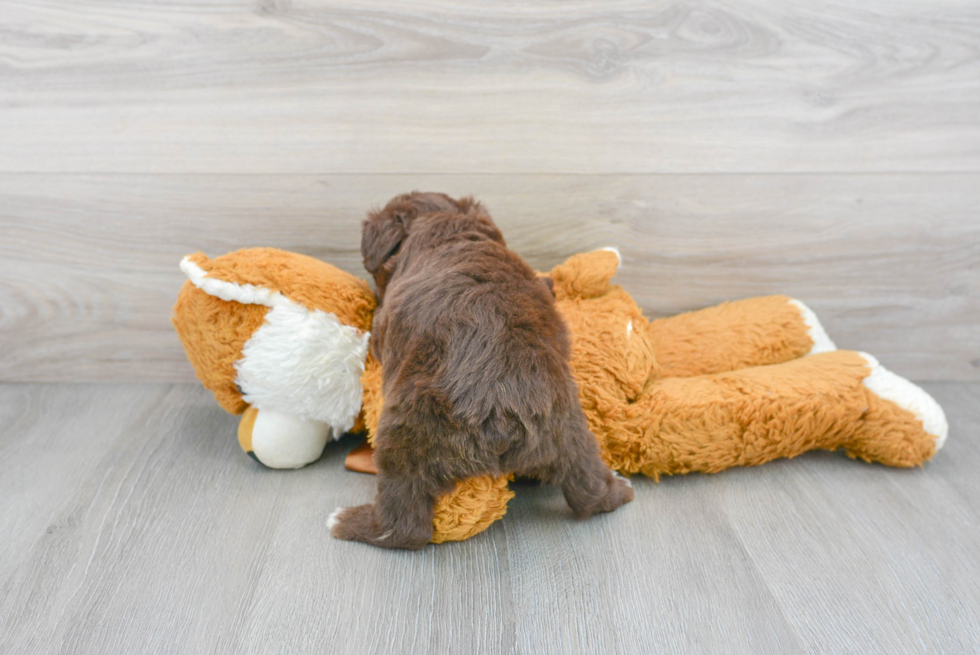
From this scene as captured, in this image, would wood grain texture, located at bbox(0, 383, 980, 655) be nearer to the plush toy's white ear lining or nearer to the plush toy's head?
the plush toy's head

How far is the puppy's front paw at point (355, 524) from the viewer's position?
80cm

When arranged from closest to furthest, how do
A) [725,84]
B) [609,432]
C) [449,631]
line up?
[449,631] < [609,432] < [725,84]

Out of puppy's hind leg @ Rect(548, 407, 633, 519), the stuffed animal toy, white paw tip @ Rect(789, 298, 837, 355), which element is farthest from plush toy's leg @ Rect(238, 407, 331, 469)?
white paw tip @ Rect(789, 298, 837, 355)

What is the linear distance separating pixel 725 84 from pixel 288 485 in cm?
91

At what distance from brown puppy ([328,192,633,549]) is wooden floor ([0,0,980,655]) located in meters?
0.08

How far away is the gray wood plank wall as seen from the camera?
1.02 metres

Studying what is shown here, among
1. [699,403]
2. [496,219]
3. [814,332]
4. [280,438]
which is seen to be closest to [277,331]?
[280,438]

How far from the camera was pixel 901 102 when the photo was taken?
106 cm

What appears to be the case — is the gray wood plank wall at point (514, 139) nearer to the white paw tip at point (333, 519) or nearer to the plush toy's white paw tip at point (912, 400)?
the plush toy's white paw tip at point (912, 400)

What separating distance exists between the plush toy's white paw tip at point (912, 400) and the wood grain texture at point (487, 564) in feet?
0.22

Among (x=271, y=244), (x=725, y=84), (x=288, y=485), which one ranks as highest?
(x=725, y=84)

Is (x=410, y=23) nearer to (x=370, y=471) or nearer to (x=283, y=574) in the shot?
(x=370, y=471)

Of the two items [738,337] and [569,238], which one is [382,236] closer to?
[569,238]

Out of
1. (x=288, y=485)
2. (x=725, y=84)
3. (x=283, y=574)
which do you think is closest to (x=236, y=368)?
(x=288, y=485)
